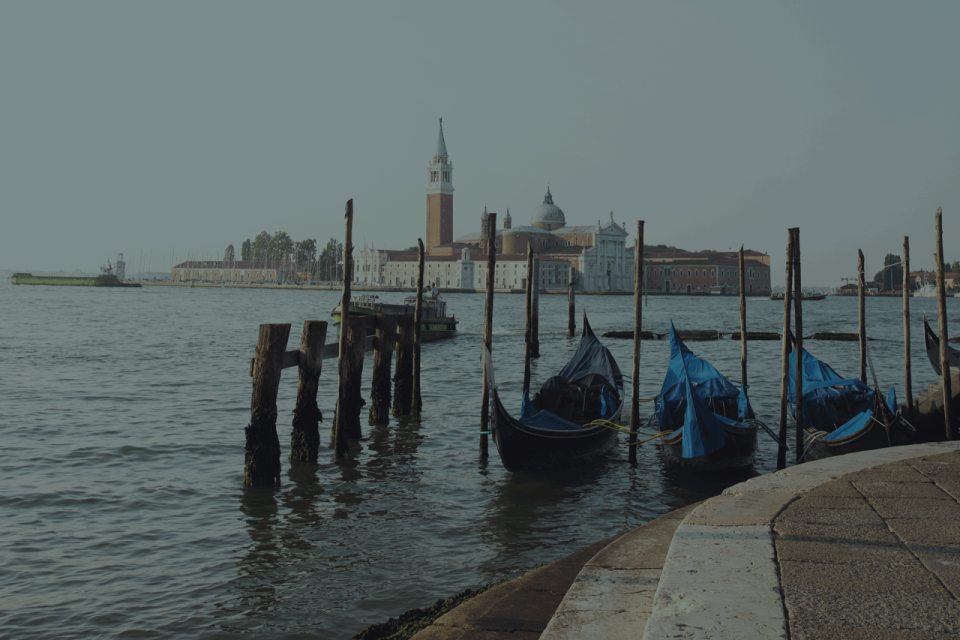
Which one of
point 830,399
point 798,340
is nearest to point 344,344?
point 798,340

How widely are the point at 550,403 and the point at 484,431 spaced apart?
4.12 feet

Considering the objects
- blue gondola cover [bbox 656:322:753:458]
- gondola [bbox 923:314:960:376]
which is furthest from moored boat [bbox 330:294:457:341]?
blue gondola cover [bbox 656:322:753:458]

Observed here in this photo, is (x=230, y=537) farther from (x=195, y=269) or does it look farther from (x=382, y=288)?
(x=195, y=269)

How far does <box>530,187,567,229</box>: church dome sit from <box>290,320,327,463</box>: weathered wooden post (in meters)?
81.8

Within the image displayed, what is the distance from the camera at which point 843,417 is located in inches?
282

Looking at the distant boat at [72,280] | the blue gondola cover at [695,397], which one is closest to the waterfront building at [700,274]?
the distant boat at [72,280]

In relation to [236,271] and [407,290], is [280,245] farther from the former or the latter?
[407,290]

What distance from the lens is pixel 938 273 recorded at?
7008 mm

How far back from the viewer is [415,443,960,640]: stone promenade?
1.97 metres

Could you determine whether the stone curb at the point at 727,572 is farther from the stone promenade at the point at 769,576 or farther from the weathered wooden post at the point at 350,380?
the weathered wooden post at the point at 350,380

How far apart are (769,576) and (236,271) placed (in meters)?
96.7

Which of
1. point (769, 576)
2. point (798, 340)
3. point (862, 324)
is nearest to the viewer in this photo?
point (769, 576)

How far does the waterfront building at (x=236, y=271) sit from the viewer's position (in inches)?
3602

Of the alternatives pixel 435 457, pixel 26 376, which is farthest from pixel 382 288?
pixel 435 457
